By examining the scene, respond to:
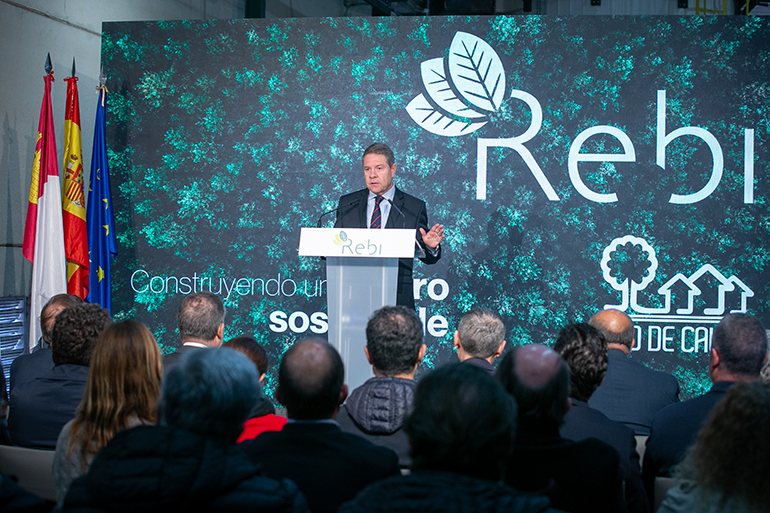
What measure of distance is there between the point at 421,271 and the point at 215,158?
6.98 feet

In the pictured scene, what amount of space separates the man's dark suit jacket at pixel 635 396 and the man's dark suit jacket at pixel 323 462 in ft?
5.03

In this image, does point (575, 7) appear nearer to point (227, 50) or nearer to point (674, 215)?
point (674, 215)

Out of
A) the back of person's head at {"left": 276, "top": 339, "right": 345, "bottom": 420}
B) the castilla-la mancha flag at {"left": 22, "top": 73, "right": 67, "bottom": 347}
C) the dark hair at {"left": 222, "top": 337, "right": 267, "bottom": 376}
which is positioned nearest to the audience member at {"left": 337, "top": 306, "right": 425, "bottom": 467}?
the back of person's head at {"left": 276, "top": 339, "right": 345, "bottom": 420}

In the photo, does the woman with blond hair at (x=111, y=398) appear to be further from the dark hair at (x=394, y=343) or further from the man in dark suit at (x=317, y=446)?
the dark hair at (x=394, y=343)

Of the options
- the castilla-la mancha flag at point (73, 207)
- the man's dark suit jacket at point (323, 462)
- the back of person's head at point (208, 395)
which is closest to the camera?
the back of person's head at point (208, 395)

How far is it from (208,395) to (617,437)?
4.29 ft

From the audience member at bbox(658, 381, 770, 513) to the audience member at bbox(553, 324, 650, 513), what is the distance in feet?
1.40

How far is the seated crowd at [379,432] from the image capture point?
1248mm

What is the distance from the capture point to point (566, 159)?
18.7 feet

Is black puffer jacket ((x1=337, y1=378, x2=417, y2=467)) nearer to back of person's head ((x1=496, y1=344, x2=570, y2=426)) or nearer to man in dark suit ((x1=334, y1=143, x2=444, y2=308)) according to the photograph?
back of person's head ((x1=496, y1=344, x2=570, y2=426))

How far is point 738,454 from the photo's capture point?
4.25ft

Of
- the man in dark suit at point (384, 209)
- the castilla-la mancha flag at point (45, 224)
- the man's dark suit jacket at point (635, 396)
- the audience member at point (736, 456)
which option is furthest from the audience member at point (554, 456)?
the castilla-la mancha flag at point (45, 224)

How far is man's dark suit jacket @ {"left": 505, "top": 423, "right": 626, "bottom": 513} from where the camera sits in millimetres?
1629

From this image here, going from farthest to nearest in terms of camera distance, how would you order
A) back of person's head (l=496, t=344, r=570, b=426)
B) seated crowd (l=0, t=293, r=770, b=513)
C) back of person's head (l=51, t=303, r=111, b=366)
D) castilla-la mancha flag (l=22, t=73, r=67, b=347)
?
castilla-la mancha flag (l=22, t=73, r=67, b=347) → back of person's head (l=51, t=303, r=111, b=366) → back of person's head (l=496, t=344, r=570, b=426) → seated crowd (l=0, t=293, r=770, b=513)
